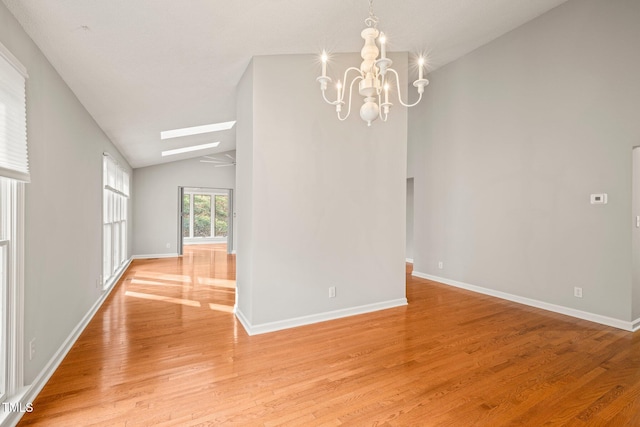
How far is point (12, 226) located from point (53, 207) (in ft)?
2.16

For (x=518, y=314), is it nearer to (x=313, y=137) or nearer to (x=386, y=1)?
(x=313, y=137)

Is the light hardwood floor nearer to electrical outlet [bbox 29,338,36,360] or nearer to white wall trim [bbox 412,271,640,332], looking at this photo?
white wall trim [bbox 412,271,640,332]

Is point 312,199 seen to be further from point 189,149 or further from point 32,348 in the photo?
point 189,149

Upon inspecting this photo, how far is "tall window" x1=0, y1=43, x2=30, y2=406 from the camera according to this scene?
5.67 ft

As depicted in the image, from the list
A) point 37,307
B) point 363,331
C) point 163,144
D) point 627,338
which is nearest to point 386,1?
point 363,331

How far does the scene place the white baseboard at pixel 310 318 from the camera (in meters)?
3.16

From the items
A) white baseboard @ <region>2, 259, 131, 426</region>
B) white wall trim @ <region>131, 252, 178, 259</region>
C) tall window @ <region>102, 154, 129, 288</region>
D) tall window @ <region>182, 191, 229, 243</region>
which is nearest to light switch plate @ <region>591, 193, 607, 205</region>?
white baseboard @ <region>2, 259, 131, 426</region>

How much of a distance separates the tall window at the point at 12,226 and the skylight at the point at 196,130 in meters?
3.40

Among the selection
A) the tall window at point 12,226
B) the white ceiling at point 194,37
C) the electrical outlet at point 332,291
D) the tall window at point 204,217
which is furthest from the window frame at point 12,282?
the tall window at point 204,217

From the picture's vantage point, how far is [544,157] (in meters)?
4.01

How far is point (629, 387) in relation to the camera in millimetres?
2195

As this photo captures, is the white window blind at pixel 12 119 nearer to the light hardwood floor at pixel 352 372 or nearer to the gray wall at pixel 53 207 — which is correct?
the gray wall at pixel 53 207

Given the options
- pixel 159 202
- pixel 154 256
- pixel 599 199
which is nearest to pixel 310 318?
pixel 599 199

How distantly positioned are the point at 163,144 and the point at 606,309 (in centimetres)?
725
